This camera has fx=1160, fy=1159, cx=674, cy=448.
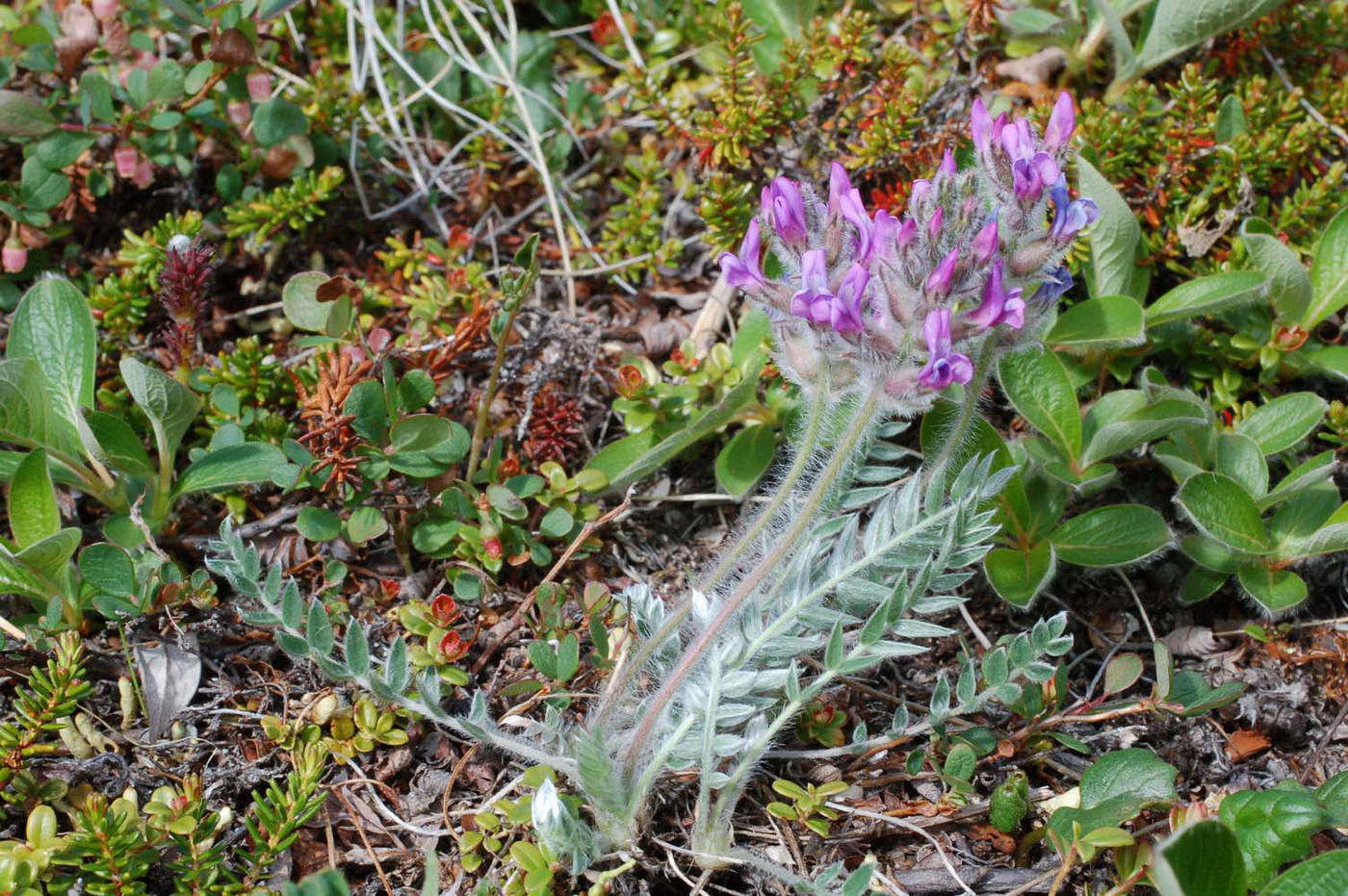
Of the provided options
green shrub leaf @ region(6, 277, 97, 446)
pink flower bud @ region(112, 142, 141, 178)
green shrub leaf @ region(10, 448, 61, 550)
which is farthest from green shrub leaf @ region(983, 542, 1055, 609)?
pink flower bud @ region(112, 142, 141, 178)

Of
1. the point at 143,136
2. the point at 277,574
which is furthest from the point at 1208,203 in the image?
the point at 143,136

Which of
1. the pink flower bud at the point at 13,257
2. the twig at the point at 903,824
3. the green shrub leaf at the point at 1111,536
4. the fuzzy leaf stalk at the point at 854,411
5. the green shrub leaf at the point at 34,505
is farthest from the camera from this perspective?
the pink flower bud at the point at 13,257

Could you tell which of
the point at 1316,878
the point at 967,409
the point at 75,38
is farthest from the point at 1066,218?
the point at 75,38

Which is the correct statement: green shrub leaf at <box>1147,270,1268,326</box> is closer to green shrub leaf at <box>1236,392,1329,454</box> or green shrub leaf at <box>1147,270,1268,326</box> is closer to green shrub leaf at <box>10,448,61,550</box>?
green shrub leaf at <box>1236,392,1329,454</box>

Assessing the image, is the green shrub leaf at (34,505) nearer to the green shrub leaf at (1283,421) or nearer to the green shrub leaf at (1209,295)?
the green shrub leaf at (1209,295)

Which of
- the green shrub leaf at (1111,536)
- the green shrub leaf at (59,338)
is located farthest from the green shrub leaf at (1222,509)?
the green shrub leaf at (59,338)

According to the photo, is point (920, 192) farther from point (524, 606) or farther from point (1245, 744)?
point (1245, 744)

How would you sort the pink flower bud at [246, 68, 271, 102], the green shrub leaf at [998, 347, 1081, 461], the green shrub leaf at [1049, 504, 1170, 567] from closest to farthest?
the green shrub leaf at [1049, 504, 1170, 567]
the green shrub leaf at [998, 347, 1081, 461]
the pink flower bud at [246, 68, 271, 102]
